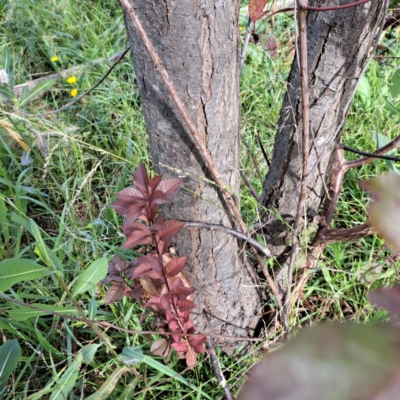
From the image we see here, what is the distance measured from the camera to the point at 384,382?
6.3 inches

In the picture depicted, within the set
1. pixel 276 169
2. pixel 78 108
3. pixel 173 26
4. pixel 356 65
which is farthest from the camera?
pixel 78 108

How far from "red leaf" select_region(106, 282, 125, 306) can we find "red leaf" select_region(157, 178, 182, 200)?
1.06 ft

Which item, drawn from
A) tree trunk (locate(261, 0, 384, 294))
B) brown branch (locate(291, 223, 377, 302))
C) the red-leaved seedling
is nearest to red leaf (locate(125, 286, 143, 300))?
the red-leaved seedling

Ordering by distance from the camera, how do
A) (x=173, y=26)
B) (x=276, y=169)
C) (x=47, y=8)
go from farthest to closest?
(x=47, y=8), (x=276, y=169), (x=173, y=26)

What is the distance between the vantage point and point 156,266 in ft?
2.77

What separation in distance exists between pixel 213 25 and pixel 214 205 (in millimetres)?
402

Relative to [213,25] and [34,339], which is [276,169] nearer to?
[213,25]

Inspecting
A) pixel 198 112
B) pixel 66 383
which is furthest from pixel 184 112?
pixel 66 383

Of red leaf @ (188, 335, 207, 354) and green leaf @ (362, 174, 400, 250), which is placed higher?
green leaf @ (362, 174, 400, 250)

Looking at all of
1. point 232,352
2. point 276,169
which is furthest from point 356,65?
point 232,352

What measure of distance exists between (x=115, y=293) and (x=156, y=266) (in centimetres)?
18

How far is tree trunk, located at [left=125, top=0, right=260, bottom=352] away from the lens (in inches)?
25.0

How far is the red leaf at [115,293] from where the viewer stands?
0.94 m

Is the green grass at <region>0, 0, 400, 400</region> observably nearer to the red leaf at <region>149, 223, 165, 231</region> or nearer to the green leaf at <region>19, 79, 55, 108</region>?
the green leaf at <region>19, 79, 55, 108</region>
